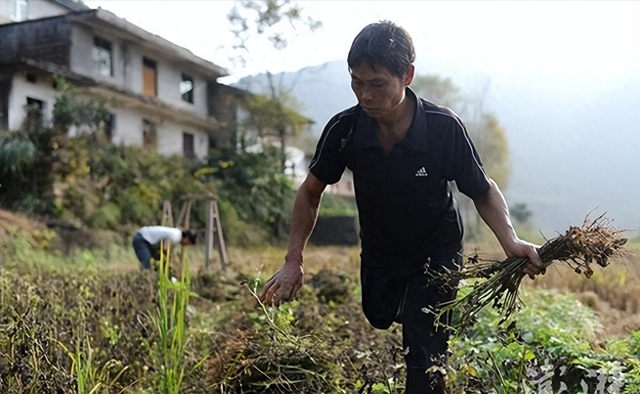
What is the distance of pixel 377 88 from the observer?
2.34 m

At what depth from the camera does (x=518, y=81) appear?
8.49 meters

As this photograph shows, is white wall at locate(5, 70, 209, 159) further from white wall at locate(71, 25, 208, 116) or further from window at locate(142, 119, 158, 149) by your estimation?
white wall at locate(71, 25, 208, 116)

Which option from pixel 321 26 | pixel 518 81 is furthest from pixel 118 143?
pixel 518 81

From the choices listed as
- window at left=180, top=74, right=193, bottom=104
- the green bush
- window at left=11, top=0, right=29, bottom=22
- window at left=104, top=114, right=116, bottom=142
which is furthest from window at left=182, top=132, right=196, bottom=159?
window at left=11, top=0, right=29, bottom=22

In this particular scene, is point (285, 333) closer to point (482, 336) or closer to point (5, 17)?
point (482, 336)

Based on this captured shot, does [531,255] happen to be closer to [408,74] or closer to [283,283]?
[408,74]

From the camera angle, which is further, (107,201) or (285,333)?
(107,201)

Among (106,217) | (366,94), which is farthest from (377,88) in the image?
(106,217)

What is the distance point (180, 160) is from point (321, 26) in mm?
5060

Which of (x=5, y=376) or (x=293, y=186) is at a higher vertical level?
(x=293, y=186)

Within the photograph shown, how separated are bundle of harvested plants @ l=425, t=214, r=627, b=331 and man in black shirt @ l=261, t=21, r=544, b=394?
0.12 m

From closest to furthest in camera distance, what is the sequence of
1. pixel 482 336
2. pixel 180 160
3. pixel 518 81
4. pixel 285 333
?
pixel 285 333
pixel 482 336
pixel 518 81
pixel 180 160

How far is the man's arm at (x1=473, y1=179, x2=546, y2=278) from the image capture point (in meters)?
2.24

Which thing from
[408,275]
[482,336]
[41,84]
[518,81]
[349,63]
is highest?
[41,84]
